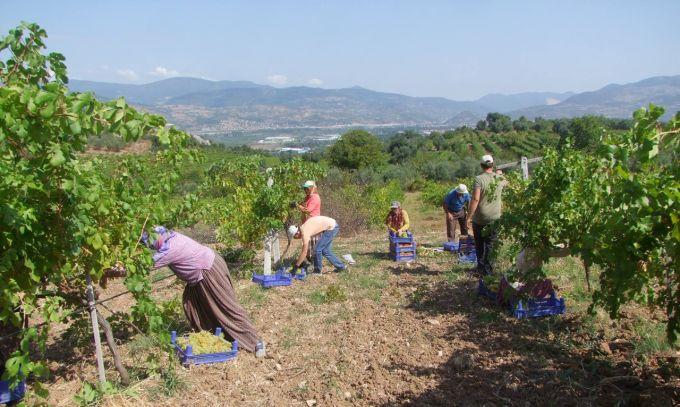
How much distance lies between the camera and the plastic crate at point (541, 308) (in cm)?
533

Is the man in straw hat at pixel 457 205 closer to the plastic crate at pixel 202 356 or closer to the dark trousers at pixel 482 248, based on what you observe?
the dark trousers at pixel 482 248

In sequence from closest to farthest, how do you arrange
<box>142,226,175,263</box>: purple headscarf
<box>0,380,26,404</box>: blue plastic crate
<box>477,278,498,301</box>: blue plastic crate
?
1. <box>0,380,26,404</box>: blue plastic crate
2. <box>142,226,175,263</box>: purple headscarf
3. <box>477,278,498,301</box>: blue plastic crate

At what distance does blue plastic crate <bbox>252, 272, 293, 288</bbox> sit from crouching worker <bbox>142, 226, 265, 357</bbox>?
2215 mm

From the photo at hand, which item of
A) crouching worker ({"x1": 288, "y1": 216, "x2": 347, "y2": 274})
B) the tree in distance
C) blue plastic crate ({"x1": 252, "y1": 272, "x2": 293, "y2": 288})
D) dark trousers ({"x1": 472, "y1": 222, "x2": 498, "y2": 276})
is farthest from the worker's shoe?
the tree in distance

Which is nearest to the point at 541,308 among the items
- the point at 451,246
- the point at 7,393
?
the point at 451,246

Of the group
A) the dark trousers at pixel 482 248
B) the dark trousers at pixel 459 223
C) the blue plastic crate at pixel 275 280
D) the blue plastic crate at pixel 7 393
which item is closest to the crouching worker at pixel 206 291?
the blue plastic crate at pixel 7 393

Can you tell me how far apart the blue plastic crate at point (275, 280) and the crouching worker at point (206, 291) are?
2.21m

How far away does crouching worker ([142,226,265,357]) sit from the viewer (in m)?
4.82

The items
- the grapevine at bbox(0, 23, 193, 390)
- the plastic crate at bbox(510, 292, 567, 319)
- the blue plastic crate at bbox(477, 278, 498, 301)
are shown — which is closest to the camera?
the grapevine at bbox(0, 23, 193, 390)

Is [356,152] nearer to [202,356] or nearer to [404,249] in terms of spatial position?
[404,249]

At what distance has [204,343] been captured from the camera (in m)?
4.86

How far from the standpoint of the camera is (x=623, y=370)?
408cm

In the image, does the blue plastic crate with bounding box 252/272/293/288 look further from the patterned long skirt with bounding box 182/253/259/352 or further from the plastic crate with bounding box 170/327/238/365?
the plastic crate with bounding box 170/327/238/365

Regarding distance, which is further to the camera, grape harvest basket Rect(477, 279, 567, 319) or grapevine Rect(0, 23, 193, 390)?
grape harvest basket Rect(477, 279, 567, 319)
